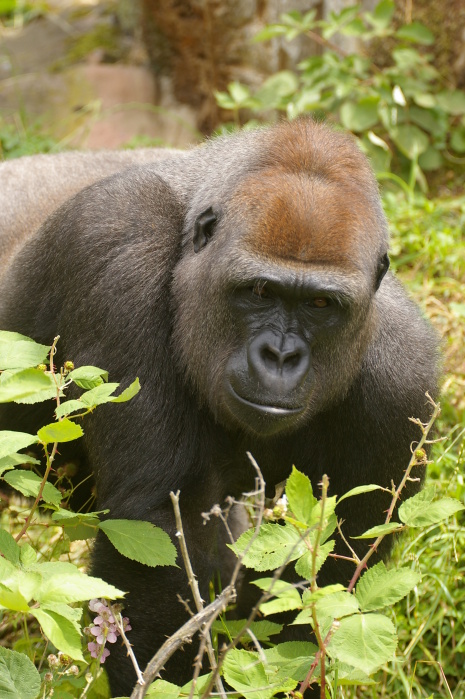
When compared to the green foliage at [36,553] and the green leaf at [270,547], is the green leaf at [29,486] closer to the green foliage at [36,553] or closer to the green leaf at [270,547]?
the green foliage at [36,553]

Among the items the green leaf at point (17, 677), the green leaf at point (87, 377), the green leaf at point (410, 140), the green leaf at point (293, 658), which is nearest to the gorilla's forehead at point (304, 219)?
the green leaf at point (87, 377)

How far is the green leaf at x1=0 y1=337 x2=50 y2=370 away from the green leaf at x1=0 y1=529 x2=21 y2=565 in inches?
18.3

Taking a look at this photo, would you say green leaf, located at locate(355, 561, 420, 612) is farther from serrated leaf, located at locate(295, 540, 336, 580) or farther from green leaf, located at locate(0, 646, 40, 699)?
green leaf, located at locate(0, 646, 40, 699)

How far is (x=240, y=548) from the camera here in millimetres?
2547

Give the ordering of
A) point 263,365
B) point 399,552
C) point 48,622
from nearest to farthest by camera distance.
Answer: point 48,622
point 263,365
point 399,552

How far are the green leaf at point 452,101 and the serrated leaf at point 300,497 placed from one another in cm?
569

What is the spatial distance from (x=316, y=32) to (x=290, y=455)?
5567 millimetres

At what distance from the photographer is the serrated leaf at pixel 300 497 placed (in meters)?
2.43

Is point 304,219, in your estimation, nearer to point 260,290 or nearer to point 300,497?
point 260,290

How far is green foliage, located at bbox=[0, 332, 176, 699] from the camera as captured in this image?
7.39ft

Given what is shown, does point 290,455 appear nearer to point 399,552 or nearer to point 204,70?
point 399,552

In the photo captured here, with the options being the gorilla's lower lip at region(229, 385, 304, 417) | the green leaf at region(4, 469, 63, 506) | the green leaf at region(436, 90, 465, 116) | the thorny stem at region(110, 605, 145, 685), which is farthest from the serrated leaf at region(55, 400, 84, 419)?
the green leaf at region(436, 90, 465, 116)

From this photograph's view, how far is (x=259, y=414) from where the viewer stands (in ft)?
10.5

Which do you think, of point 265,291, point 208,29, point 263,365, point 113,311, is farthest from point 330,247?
point 208,29
